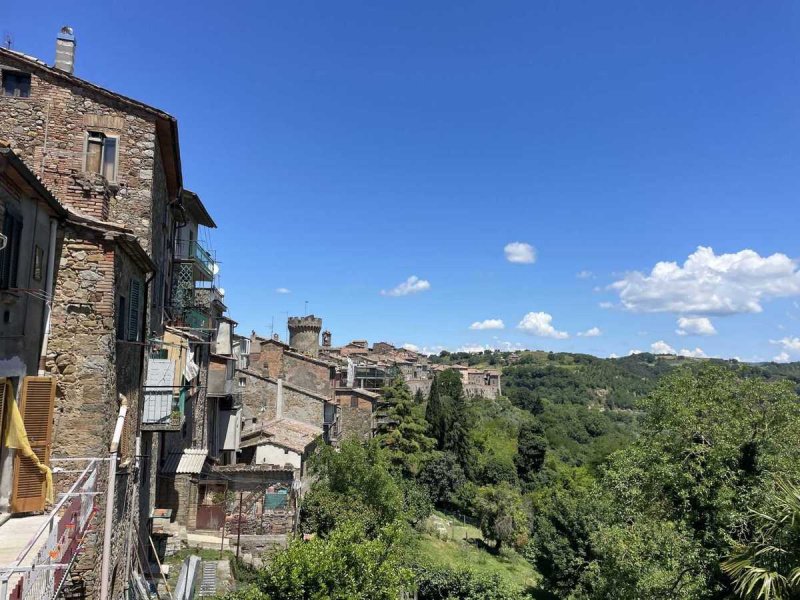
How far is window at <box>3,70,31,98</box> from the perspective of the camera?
12.7 m

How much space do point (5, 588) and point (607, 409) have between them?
168 m

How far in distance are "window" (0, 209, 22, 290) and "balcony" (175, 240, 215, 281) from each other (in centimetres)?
1256

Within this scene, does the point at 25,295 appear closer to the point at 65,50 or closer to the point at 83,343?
the point at 83,343

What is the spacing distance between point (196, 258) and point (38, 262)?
1364cm

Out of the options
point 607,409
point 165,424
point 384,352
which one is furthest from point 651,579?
point 607,409

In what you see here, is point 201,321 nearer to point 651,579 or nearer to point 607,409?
Result: point 651,579

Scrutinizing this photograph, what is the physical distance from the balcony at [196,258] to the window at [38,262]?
11.7 metres

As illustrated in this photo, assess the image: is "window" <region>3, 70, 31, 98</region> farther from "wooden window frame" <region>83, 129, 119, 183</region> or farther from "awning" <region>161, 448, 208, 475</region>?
"awning" <region>161, 448, 208, 475</region>

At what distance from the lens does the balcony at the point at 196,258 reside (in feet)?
66.9

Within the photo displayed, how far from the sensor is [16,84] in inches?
503

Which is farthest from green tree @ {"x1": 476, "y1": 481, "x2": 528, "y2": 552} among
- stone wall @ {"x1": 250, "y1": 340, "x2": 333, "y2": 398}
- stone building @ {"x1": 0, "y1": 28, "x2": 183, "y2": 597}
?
stone building @ {"x1": 0, "y1": 28, "x2": 183, "y2": 597}

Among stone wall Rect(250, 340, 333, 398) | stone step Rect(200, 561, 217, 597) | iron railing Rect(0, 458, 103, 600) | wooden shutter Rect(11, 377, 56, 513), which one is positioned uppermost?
stone wall Rect(250, 340, 333, 398)

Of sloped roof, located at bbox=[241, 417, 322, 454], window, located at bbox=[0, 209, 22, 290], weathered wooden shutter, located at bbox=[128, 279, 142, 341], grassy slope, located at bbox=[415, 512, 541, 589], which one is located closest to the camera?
window, located at bbox=[0, 209, 22, 290]

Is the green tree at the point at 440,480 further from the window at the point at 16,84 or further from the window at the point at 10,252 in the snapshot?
the window at the point at 10,252
